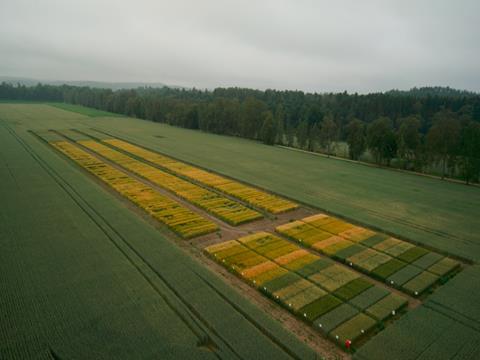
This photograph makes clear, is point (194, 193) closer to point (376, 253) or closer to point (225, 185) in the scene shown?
point (225, 185)

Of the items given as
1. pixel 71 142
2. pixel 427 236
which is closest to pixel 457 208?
pixel 427 236

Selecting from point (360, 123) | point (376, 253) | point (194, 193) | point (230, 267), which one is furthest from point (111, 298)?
point (360, 123)

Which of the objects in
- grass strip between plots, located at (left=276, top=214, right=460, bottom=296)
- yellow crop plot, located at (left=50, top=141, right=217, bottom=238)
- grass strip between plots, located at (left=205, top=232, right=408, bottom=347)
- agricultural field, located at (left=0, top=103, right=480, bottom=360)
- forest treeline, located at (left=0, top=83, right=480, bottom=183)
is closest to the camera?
agricultural field, located at (left=0, top=103, right=480, bottom=360)

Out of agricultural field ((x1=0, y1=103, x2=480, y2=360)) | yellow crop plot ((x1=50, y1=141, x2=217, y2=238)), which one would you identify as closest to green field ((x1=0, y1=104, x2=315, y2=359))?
agricultural field ((x1=0, y1=103, x2=480, y2=360))

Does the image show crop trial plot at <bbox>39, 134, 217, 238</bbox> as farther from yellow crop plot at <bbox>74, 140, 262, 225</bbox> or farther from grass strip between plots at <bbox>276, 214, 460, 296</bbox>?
grass strip between plots at <bbox>276, 214, 460, 296</bbox>

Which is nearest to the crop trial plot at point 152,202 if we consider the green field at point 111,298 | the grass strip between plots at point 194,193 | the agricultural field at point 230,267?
the agricultural field at point 230,267

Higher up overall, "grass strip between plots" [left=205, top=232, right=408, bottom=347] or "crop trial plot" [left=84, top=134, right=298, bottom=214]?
"crop trial plot" [left=84, top=134, right=298, bottom=214]

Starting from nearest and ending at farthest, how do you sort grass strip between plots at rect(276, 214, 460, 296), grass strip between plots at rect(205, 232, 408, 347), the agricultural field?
the agricultural field, grass strip between plots at rect(205, 232, 408, 347), grass strip between plots at rect(276, 214, 460, 296)
